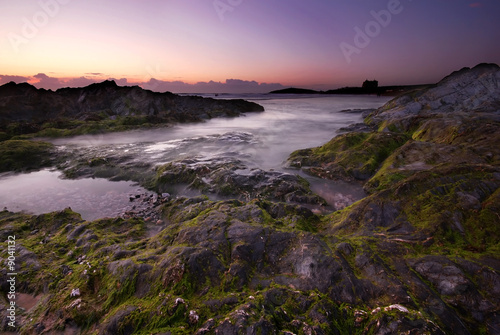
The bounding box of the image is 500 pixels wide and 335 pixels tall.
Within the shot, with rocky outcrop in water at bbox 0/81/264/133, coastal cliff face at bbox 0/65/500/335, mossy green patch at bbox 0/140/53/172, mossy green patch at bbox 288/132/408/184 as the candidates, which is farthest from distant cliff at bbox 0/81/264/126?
coastal cliff face at bbox 0/65/500/335

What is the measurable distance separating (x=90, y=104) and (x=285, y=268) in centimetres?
5455

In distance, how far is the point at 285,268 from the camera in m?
5.02

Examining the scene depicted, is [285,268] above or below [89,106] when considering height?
below

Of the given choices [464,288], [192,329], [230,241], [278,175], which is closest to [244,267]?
[230,241]

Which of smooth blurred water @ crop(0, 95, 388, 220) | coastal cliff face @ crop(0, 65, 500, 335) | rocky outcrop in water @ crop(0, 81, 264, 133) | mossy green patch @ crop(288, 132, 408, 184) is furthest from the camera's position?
rocky outcrop in water @ crop(0, 81, 264, 133)

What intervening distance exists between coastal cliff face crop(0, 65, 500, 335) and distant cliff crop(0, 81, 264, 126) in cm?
3499

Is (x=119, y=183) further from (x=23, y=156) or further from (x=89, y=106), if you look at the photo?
(x=89, y=106)

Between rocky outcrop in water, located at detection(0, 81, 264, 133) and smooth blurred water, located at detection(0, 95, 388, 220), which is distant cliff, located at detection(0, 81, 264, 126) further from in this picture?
smooth blurred water, located at detection(0, 95, 388, 220)

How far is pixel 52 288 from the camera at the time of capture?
567 cm

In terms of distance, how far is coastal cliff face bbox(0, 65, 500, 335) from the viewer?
3895 mm

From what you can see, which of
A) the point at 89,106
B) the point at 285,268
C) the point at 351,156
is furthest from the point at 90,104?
the point at 285,268

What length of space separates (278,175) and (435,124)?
1170 cm

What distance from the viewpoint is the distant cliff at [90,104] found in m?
37.9

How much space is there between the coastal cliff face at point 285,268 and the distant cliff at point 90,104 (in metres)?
35.0
